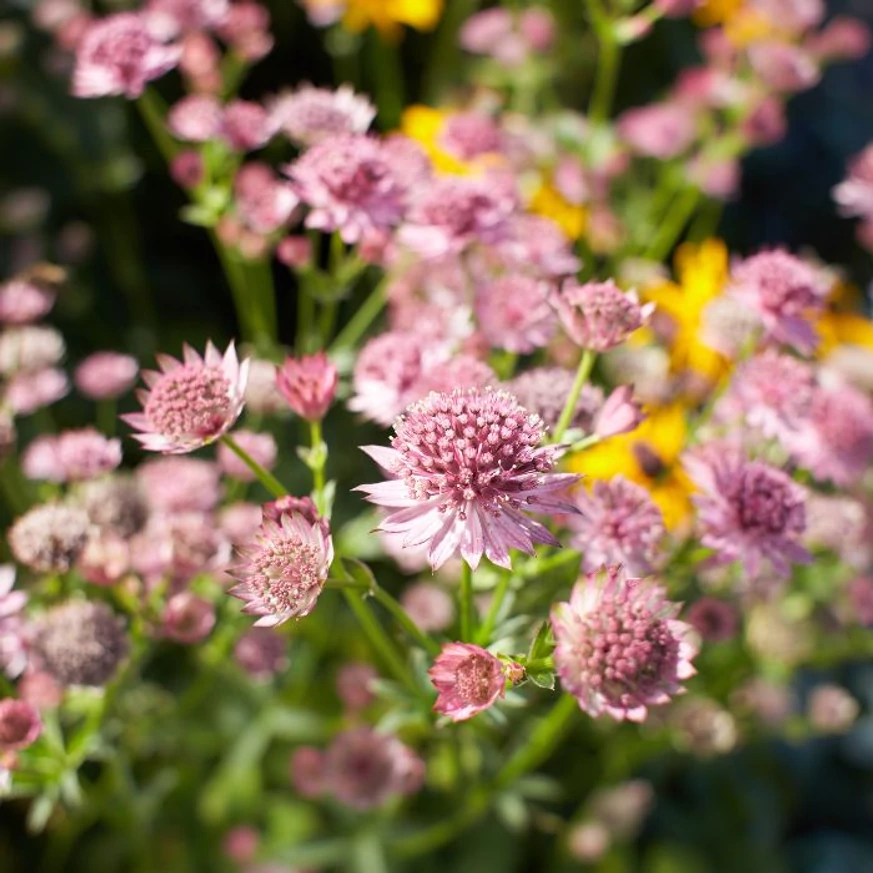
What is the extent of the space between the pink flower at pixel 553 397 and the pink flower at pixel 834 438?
0.20 m

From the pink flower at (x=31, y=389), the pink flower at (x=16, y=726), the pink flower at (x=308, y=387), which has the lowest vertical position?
the pink flower at (x=16, y=726)

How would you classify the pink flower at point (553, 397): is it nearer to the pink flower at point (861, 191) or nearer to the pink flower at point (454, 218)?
the pink flower at point (454, 218)

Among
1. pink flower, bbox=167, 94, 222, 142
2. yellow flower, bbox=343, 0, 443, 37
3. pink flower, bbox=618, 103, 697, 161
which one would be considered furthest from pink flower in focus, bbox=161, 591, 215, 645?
yellow flower, bbox=343, 0, 443, 37

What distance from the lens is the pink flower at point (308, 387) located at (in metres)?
0.73

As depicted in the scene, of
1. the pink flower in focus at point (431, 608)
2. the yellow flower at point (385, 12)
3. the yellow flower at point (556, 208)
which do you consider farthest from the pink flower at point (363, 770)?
the yellow flower at point (385, 12)

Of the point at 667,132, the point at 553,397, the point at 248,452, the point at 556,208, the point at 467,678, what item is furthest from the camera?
the point at 556,208

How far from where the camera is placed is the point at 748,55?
4.69 feet

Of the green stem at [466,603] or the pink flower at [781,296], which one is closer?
the green stem at [466,603]

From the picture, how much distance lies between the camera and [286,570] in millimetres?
629

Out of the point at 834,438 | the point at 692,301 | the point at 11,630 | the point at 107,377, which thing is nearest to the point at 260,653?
the point at 11,630

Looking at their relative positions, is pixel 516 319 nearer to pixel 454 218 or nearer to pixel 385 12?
pixel 454 218

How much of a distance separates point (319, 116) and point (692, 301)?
2.32ft

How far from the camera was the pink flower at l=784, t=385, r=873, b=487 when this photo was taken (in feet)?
3.03

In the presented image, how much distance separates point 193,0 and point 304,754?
1000mm
